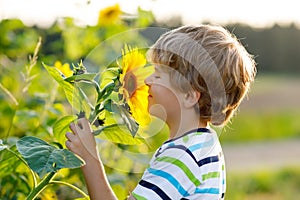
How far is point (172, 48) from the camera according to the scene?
5.35 feet

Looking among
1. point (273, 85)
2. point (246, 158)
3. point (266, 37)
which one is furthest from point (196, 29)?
point (266, 37)

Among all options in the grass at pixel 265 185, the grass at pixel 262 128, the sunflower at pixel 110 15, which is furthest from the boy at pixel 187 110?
the grass at pixel 262 128

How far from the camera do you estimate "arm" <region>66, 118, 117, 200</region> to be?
154 centimetres

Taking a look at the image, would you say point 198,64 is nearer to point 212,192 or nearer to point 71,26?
point 212,192

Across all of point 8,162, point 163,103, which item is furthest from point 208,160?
point 8,162

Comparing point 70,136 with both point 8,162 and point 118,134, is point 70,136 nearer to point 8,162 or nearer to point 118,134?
point 118,134

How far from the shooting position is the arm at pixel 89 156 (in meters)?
1.54

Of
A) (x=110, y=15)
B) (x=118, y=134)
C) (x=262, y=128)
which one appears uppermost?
(x=118, y=134)

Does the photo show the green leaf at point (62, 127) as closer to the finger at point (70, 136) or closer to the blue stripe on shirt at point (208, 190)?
the finger at point (70, 136)

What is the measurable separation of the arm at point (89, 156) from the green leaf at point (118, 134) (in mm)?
37

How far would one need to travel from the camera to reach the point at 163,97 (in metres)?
1.63

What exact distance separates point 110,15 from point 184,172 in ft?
5.74

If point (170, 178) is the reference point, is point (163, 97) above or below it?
above

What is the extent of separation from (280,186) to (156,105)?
455 cm
